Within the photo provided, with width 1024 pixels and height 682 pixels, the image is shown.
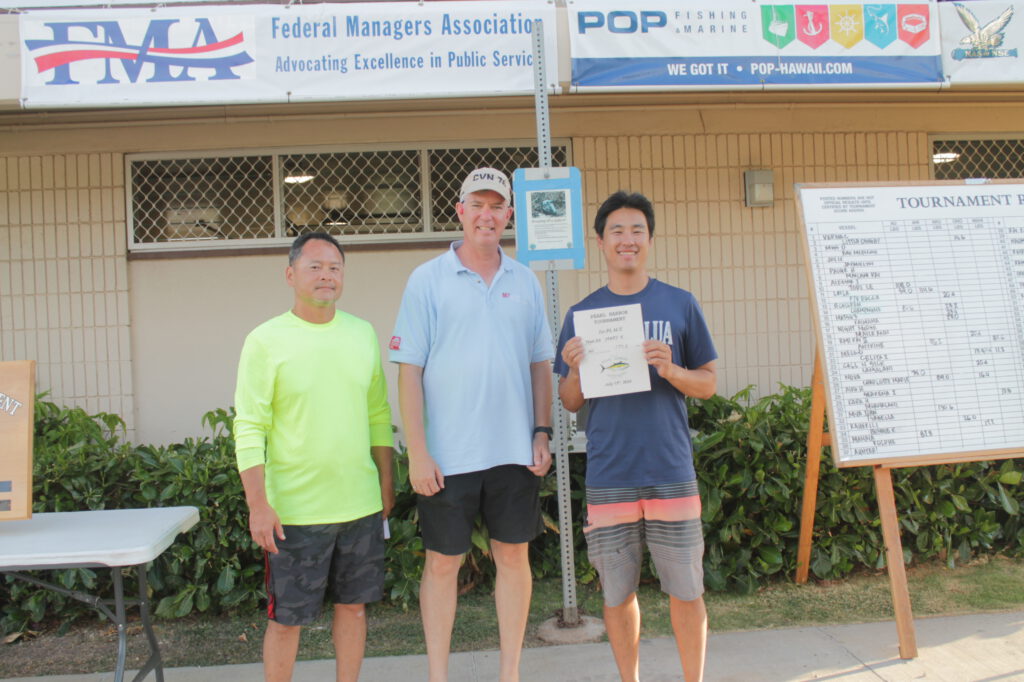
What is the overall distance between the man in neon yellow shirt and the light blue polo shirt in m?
0.22

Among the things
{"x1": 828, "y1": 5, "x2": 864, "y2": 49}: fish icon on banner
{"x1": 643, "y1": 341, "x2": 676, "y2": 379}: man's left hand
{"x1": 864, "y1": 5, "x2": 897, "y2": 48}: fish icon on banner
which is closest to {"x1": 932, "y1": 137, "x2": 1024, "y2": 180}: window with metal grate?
{"x1": 864, "y1": 5, "x2": 897, "y2": 48}: fish icon on banner

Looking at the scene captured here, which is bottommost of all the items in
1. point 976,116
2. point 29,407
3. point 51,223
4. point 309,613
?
point 309,613

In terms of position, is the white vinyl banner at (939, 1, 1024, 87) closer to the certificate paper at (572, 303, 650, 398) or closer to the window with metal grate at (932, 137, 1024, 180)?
the window with metal grate at (932, 137, 1024, 180)

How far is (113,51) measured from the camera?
12.6ft

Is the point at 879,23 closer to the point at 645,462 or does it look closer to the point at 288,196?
the point at 645,462

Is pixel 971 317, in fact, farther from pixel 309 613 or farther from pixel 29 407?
pixel 29 407

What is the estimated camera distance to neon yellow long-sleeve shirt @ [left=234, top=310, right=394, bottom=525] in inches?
112

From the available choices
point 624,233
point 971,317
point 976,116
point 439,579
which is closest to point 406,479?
point 439,579

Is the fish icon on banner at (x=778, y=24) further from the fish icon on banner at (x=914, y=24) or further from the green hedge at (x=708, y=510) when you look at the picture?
the green hedge at (x=708, y=510)

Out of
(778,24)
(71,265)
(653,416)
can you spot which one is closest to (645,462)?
(653,416)

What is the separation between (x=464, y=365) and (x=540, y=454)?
0.46 m

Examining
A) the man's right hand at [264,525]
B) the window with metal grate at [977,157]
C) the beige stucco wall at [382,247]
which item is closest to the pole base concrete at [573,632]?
the man's right hand at [264,525]

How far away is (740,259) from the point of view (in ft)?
18.4

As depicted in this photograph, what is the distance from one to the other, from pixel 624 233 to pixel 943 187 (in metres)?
1.65
